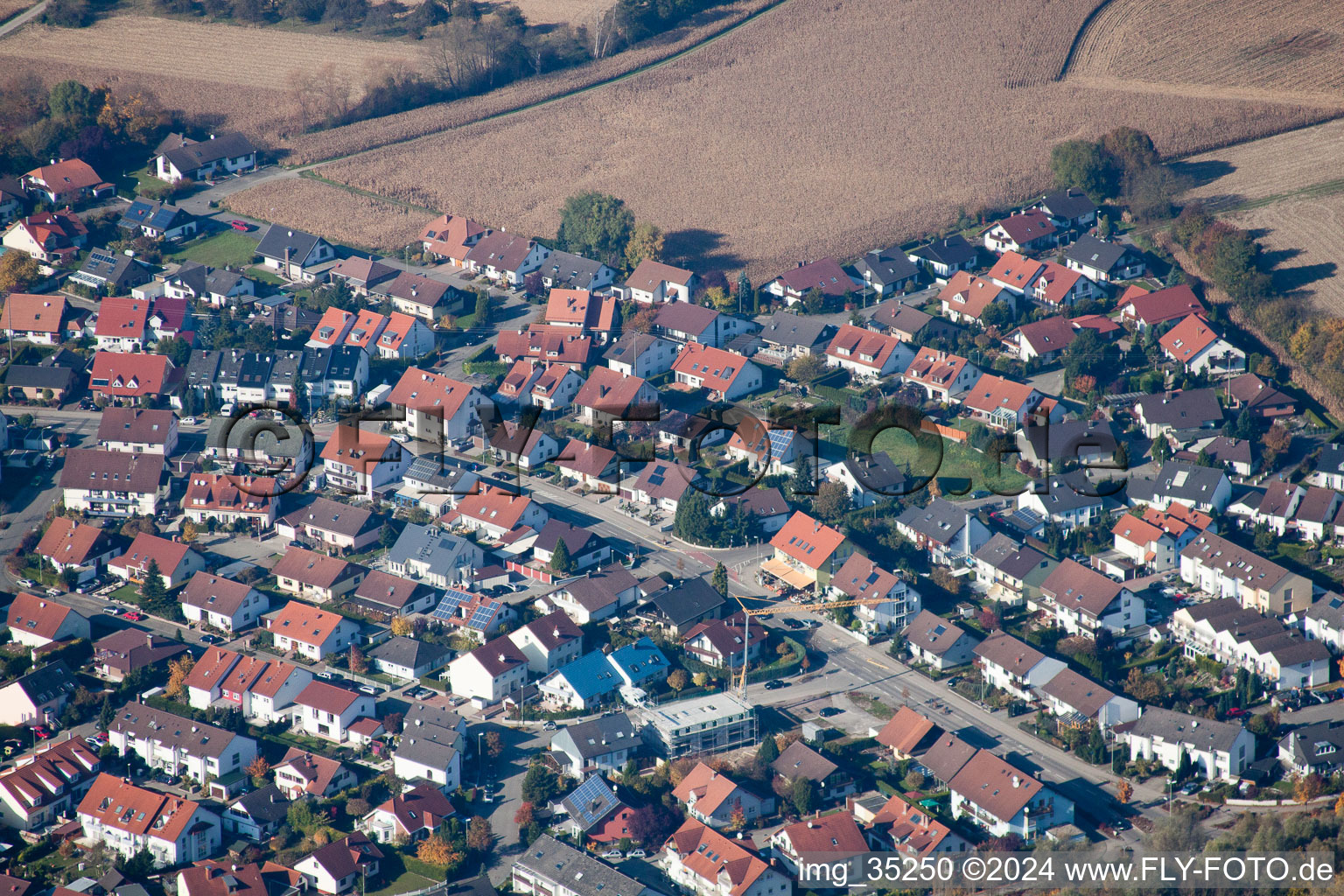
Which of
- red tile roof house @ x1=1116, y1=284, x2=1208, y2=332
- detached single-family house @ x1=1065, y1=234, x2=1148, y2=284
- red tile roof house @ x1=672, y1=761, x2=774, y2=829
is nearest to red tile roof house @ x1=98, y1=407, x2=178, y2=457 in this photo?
red tile roof house @ x1=672, y1=761, x2=774, y2=829

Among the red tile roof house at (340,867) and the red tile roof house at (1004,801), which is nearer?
the red tile roof house at (340,867)

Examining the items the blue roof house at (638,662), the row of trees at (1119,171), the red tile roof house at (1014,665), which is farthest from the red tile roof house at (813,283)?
the blue roof house at (638,662)

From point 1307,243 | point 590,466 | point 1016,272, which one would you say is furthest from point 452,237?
point 1307,243

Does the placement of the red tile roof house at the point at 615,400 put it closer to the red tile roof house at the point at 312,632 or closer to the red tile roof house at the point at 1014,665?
the red tile roof house at the point at 312,632

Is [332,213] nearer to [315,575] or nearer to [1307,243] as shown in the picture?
[315,575]

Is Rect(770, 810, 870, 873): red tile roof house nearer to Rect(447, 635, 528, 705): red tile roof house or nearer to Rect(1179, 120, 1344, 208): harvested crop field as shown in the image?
Rect(447, 635, 528, 705): red tile roof house
